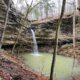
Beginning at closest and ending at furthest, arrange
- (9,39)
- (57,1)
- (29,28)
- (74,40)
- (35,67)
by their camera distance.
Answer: (35,67), (9,39), (74,40), (29,28), (57,1)

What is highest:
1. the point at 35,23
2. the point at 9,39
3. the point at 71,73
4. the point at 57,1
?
the point at 57,1

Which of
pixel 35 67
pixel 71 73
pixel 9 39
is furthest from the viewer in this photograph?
pixel 9 39

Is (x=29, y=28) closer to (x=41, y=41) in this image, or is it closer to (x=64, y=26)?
(x=41, y=41)

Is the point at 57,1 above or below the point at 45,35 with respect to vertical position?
above

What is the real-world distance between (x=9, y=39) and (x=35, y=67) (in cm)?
998

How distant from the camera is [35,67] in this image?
1953 centimetres

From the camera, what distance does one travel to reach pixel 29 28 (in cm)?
3366

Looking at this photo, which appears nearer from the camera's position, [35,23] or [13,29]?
[13,29]

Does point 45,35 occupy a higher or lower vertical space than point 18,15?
lower

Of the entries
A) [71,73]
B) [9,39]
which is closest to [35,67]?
[71,73]

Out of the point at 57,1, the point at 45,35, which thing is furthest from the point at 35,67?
the point at 57,1

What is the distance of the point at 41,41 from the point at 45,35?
4.05 ft

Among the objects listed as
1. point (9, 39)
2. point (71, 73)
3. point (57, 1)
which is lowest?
point (71, 73)

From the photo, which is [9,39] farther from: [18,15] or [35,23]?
[35,23]
